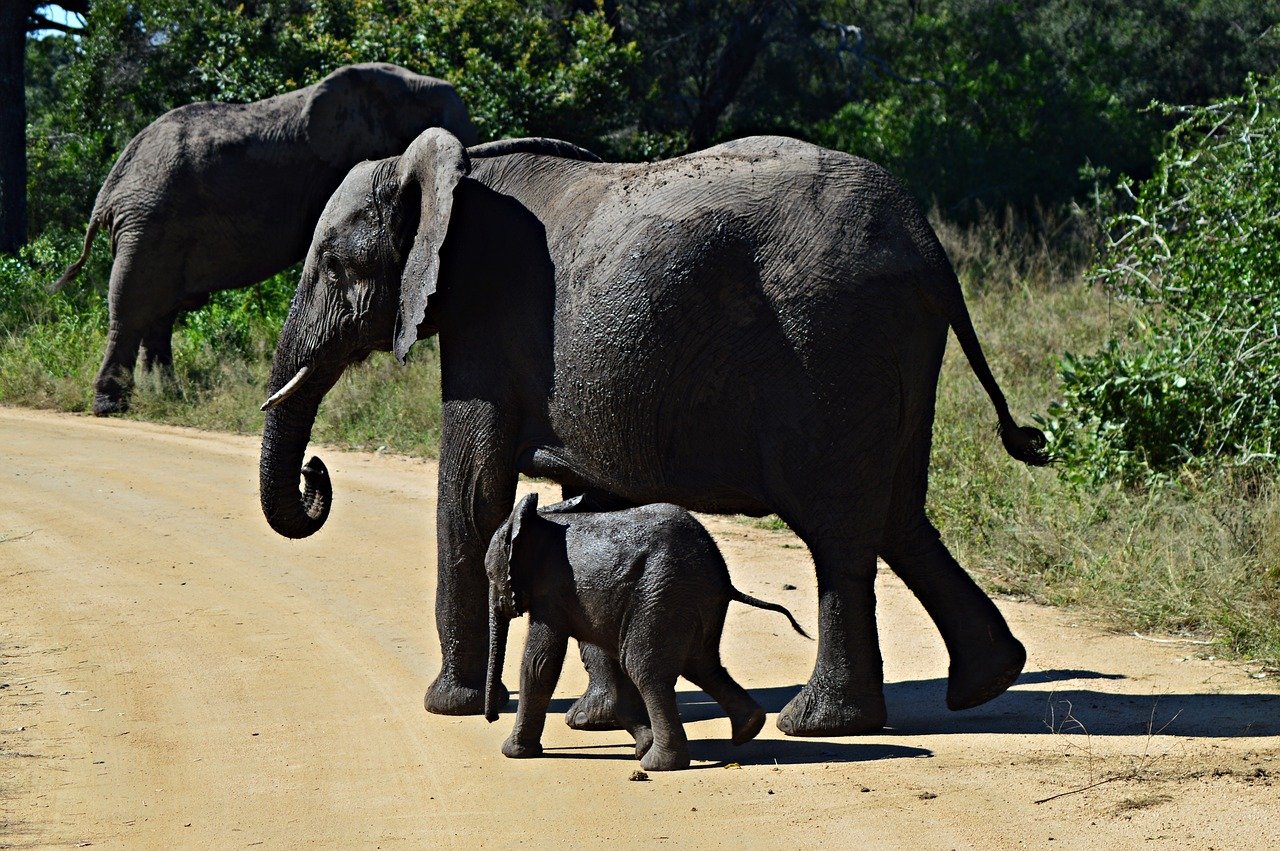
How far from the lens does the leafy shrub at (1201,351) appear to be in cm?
914

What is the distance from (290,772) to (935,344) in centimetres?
268

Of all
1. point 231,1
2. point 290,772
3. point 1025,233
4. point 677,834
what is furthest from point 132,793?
point 231,1

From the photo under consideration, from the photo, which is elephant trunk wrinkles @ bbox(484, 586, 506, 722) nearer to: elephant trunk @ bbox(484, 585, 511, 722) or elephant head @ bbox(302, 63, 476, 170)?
elephant trunk @ bbox(484, 585, 511, 722)

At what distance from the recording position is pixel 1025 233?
16391 millimetres

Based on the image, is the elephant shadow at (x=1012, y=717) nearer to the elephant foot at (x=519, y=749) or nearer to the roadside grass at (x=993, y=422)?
the elephant foot at (x=519, y=749)

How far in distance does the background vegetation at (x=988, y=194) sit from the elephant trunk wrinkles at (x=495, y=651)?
11.0ft

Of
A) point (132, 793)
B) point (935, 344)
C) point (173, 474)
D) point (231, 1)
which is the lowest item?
point (132, 793)

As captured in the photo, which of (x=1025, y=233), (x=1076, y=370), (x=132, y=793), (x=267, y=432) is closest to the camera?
(x=132, y=793)

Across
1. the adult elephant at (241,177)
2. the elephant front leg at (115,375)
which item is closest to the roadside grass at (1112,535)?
the adult elephant at (241,177)

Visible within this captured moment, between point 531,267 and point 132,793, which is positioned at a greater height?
point 531,267

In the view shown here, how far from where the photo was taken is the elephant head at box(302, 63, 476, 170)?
13836 mm

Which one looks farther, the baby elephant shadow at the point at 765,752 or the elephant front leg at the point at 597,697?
the elephant front leg at the point at 597,697

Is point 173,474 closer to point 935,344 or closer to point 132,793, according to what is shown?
point 132,793

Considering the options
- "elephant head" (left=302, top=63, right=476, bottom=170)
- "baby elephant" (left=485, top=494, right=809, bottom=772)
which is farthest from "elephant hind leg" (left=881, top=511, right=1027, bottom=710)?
"elephant head" (left=302, top=63, right=476, bottom=170)
